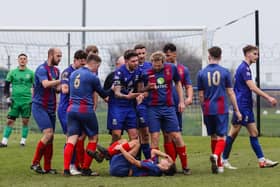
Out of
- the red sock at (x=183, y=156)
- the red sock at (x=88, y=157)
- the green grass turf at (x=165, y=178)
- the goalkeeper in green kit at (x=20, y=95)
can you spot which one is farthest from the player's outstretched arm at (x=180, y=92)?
the goalkeeper in green kit at (x=20, y=95)

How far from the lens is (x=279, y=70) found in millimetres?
21844

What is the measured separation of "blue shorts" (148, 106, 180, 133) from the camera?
1193cm

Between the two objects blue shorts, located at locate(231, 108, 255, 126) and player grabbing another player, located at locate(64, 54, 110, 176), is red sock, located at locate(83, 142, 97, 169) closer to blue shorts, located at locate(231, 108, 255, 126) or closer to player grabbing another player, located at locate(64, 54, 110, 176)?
player grabbing another player, located at locate(64, 54, 110, 176)

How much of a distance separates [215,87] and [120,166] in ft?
6.48

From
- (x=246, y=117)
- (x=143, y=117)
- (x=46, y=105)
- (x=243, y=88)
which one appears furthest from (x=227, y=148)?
(x=46, y=105)

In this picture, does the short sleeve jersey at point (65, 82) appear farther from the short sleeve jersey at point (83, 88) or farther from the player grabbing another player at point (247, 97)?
the player grabbing another player at point (247, 97)

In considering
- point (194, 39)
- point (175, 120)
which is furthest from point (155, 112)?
point (194, 39)

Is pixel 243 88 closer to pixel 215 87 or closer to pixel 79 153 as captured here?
pixel 215 87

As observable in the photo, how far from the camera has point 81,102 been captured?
11727mm

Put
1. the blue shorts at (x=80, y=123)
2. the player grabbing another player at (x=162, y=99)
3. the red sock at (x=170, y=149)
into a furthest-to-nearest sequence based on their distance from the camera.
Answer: the red sock at (x=170, y=149) < the player grabbing another player at (x=162, y=99) < the blue shorts at (x=80, y=123)

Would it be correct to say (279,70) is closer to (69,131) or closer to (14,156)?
(14,156)

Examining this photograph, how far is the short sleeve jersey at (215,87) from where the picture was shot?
40.0 ft

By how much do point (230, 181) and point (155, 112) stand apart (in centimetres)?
182

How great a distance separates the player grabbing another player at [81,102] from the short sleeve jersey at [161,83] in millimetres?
695
